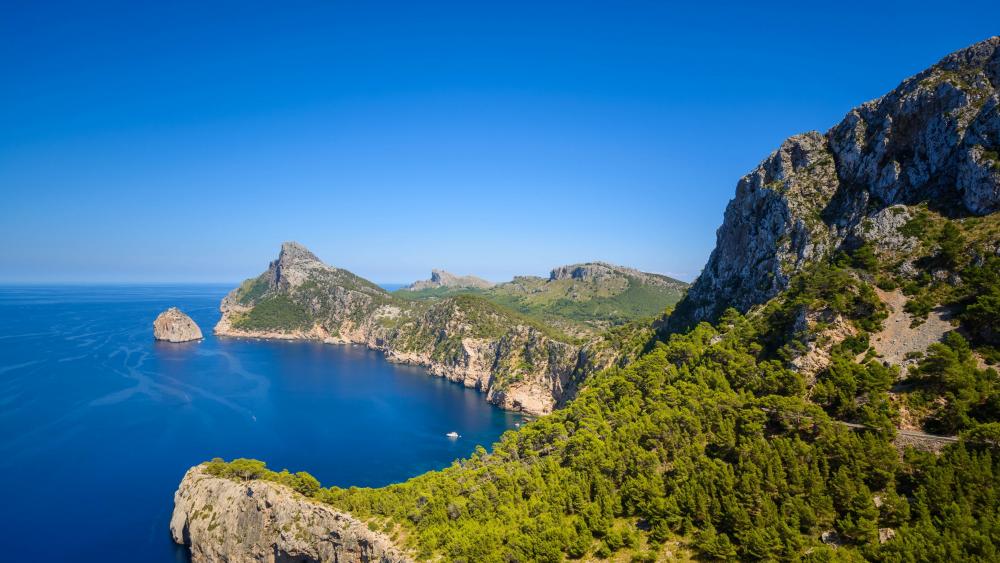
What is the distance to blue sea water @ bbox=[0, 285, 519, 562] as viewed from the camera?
6700 centimetres

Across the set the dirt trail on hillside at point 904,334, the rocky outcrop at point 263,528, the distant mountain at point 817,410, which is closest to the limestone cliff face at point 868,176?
the distant mountain at point 817,410

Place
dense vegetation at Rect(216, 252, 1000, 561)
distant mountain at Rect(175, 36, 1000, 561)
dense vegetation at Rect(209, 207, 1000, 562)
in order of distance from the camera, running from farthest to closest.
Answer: distant mountain at Rect(175, 36, 1000, 561), dense vegetation at Rect(209, 207, 1000, 562), dense vegetation at Rect(216, 252, 1000, 561)

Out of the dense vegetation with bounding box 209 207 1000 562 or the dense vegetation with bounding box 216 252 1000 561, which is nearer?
the dense vegetation with bounding box 216 252 1000 561

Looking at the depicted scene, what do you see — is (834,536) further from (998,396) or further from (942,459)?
(998,396)

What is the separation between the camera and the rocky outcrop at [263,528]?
4988 cm

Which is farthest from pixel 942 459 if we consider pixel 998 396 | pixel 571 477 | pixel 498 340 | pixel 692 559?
pixel 498 340

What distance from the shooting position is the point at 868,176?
208ft

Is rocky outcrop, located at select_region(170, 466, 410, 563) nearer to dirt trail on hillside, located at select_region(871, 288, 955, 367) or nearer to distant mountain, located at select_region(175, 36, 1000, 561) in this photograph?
distant mountain, located at select_region(175, 36, 1000, 561)

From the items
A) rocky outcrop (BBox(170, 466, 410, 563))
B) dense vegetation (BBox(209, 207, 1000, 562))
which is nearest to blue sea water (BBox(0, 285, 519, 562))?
rocky outcrop (BBox(170, 466, 410, 563))

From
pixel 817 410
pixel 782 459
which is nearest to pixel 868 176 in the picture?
pixel 817 410

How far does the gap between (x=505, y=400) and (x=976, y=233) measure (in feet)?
352

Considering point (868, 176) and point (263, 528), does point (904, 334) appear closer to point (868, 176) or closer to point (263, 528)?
point (868, 176)

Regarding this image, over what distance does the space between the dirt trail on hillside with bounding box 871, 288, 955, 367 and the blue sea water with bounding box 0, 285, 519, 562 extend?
2885 inches

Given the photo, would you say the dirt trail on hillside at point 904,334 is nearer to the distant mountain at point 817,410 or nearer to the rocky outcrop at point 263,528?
the distant mountain at point 817,410
